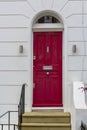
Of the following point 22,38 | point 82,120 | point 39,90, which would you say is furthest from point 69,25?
point 82,120

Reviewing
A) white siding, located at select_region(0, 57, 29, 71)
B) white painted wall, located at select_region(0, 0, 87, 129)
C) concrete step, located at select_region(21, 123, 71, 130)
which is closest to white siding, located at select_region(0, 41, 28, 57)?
white painted wall, located at select_region(0, 0, 87, 129)

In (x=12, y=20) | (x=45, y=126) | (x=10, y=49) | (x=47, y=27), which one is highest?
(x=12, y=20)

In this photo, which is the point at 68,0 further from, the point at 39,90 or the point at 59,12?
the point at 39,90

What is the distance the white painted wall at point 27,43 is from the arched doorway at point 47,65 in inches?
7.9

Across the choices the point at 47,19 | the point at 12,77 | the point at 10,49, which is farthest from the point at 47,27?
the point at 12,77

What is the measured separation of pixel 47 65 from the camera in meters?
9.40

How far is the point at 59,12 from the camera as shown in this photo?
364 inches

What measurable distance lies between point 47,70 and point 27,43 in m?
0.93

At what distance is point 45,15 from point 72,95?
2.45 meters

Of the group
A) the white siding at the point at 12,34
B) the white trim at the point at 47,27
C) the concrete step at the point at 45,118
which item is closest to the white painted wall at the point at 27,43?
the white siding at the point at 12,34

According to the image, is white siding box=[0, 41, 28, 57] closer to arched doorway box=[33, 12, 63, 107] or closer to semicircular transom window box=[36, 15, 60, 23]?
arched doorway box=[33, 12, 63, 107]

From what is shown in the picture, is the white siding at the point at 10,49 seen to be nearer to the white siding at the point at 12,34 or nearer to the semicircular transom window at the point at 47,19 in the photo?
the white siding at the point at 12,34

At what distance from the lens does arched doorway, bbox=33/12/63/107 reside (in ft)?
30.7

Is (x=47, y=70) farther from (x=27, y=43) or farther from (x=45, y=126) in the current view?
(x=45, y=126)
